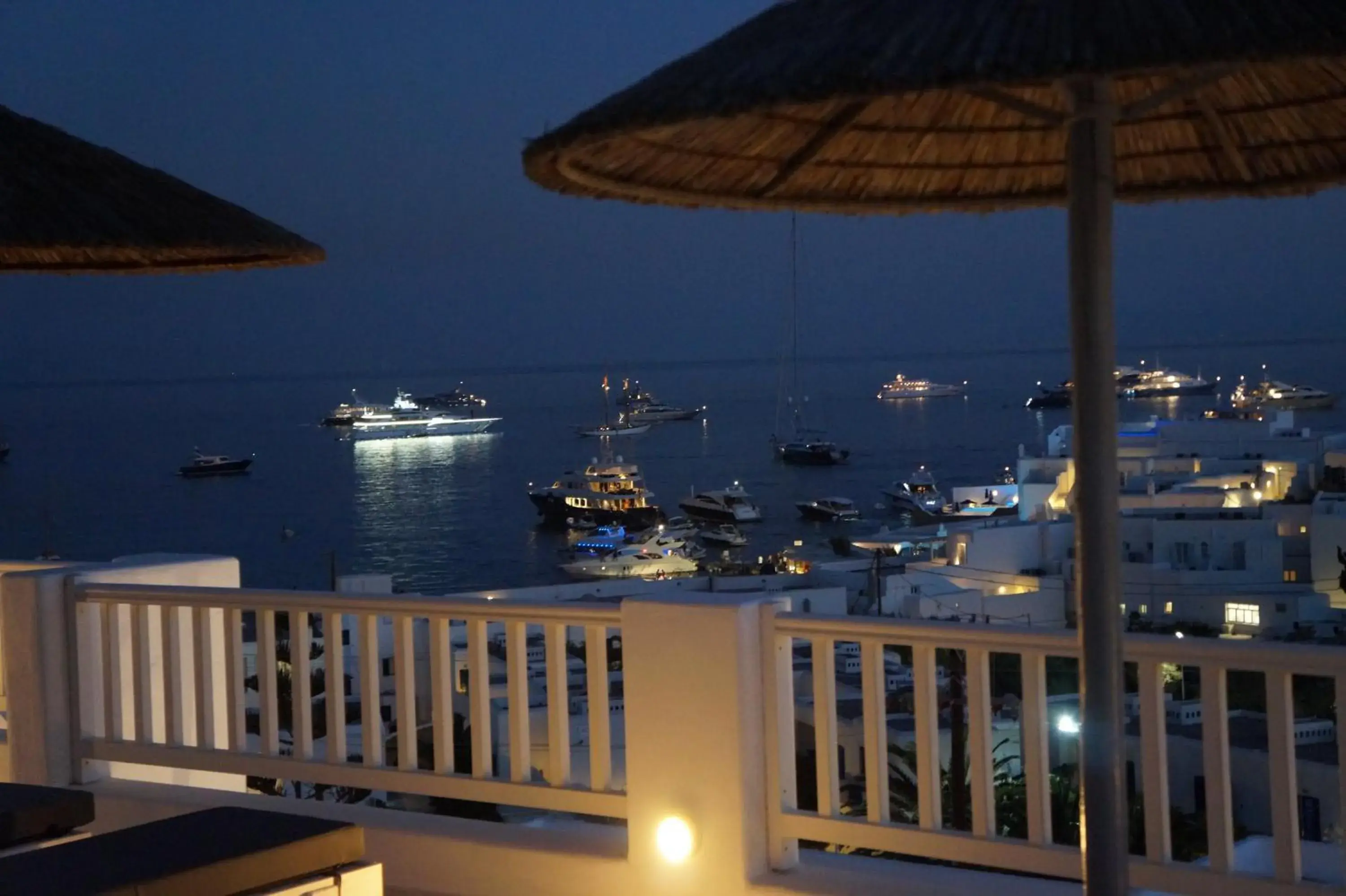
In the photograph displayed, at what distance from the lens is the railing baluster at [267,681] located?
4.25 m

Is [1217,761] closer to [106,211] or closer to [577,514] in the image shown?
[106,211]

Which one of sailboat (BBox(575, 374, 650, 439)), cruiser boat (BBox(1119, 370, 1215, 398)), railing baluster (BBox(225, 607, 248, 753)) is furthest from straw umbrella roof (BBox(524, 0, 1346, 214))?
cruiser boat (BBox(1119, 370, 1215, 398))

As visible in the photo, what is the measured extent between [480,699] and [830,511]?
6652 centimetres

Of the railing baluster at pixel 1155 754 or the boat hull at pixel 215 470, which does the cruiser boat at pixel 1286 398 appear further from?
the railing baluster at pixel 1155 754

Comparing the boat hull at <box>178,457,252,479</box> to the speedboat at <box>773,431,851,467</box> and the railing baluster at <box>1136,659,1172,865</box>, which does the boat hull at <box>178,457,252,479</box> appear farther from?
the railing baluster at <box>1136,659,1172,865</box>

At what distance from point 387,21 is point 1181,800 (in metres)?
57.9

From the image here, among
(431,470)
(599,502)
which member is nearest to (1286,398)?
(599,502)

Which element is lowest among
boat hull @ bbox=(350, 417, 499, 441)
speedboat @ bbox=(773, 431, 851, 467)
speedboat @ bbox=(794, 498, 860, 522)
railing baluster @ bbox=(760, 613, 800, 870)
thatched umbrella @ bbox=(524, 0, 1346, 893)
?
speedboat @ bbox=(794, 498, 860, 522)

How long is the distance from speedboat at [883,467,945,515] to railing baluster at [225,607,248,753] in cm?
6519

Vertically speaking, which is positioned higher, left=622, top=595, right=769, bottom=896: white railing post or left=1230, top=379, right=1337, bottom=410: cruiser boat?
left=1230, top=379, right=1337, bottom=410: cruiser boat

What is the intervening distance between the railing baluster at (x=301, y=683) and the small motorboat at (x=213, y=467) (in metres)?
84.7

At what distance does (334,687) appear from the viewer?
4125 millimetres

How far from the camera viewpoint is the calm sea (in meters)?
59.0

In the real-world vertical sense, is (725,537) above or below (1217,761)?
below
